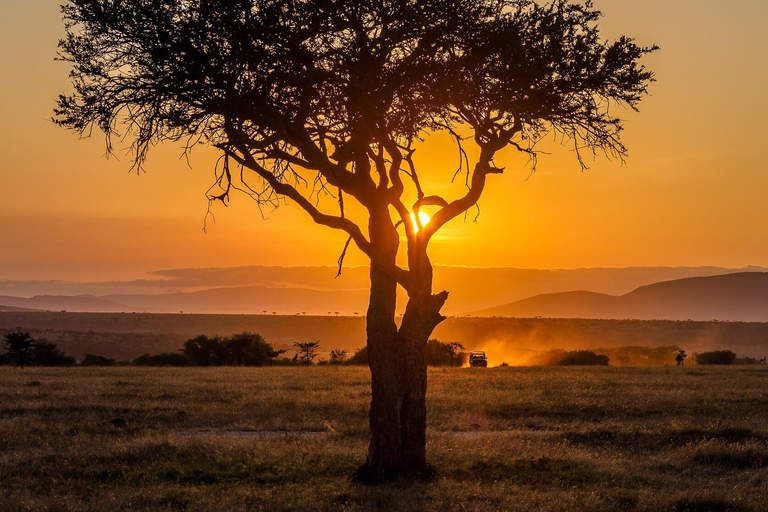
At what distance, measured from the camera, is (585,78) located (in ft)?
51.1

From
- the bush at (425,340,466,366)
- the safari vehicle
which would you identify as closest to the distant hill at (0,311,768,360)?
the bush at (425,340,466,366)

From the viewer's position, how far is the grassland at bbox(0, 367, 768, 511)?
12.4 meters

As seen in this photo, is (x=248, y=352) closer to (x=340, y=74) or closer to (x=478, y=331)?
(x=340, y=74)

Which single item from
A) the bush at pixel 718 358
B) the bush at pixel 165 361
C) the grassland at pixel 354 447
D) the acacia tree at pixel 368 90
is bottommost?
the bush at pixel 165 361

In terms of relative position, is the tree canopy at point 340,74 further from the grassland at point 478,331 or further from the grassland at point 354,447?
the grassland at point 478,331

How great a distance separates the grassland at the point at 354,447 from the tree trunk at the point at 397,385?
59 centimetres

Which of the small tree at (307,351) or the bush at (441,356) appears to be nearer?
the small tree at (307,351)

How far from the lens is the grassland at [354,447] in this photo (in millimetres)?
12367

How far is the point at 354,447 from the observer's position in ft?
57.4

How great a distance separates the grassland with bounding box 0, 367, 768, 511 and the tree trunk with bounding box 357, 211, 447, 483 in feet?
1.95

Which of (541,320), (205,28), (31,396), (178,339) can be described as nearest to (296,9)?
(205,28)

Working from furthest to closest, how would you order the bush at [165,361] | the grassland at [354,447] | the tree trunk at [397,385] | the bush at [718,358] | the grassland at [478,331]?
the grassland at [478,331] → the bush at [718,358] → the bush at [165,361] → the tree trunk at [397,385] → the grassland at [354,447]

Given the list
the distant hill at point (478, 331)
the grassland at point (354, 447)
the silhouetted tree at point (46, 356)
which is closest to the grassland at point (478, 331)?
the distant hill at point (478, 331)

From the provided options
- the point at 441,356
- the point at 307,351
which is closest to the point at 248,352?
the point at 307,351
